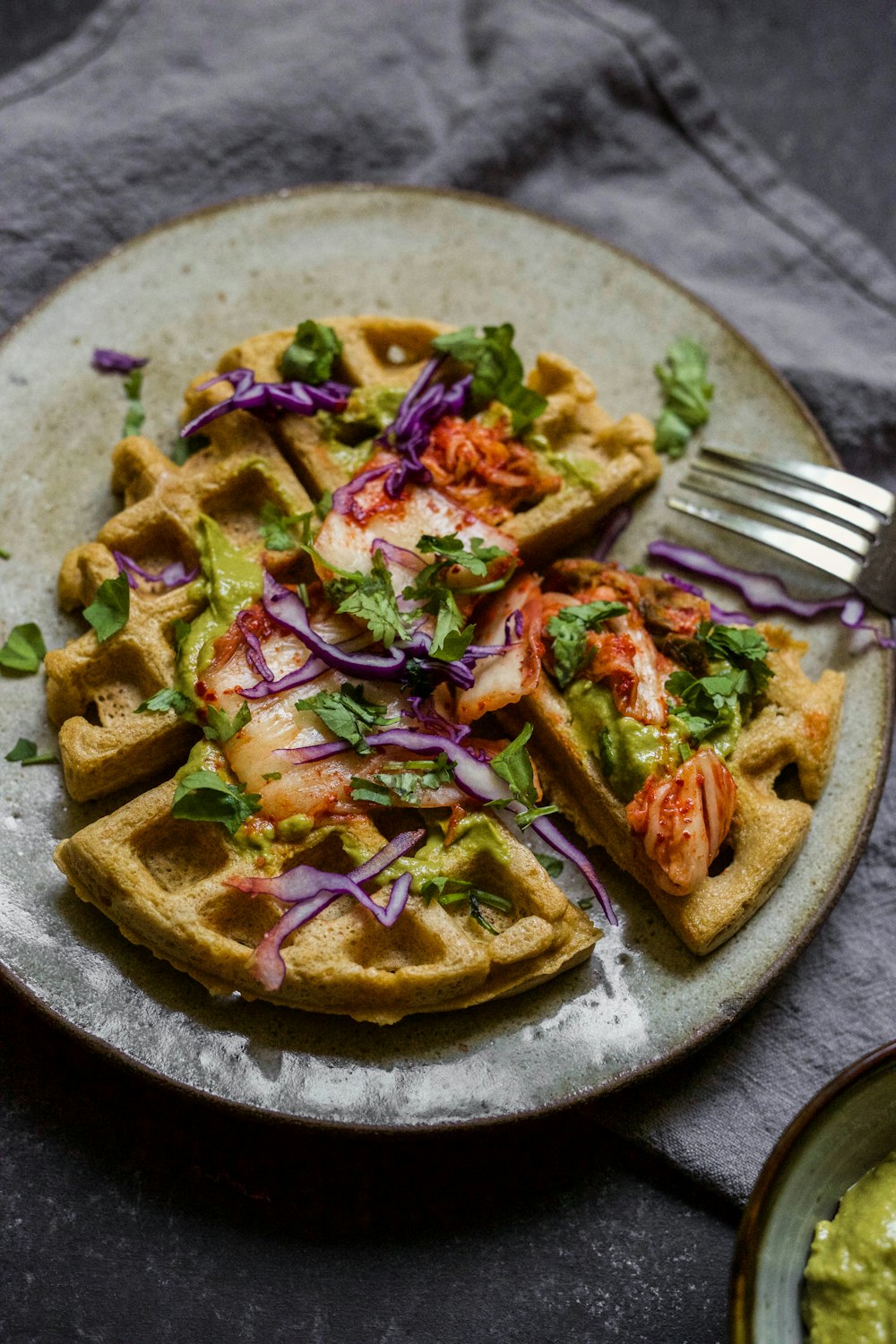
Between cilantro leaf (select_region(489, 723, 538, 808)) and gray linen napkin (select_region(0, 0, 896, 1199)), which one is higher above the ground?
gray linen napkin (select_region(0, 0, 896, 1199))

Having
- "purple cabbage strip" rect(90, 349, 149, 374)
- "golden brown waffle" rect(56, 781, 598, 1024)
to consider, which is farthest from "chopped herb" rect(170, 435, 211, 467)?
"golden brown waffle" rect(56, 781, 598, 1024)

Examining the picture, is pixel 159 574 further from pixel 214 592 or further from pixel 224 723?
pixel 224 723

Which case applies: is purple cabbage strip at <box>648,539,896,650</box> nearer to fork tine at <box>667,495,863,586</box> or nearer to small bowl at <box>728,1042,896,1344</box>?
fork tine at <box>667,495,863,586</box>

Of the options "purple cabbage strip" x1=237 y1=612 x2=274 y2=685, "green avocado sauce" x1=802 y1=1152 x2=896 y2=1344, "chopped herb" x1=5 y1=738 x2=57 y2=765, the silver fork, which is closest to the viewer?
"green avocado sauce" x1=802 y1=1152 x2=896 y2=1344

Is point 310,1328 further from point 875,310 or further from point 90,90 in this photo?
point 90,90

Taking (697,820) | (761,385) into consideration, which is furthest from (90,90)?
(697,820)

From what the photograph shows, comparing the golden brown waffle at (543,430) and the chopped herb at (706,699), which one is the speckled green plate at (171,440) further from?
the chopped herb at (706,699)

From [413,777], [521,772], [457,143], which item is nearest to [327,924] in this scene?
[413,777]
